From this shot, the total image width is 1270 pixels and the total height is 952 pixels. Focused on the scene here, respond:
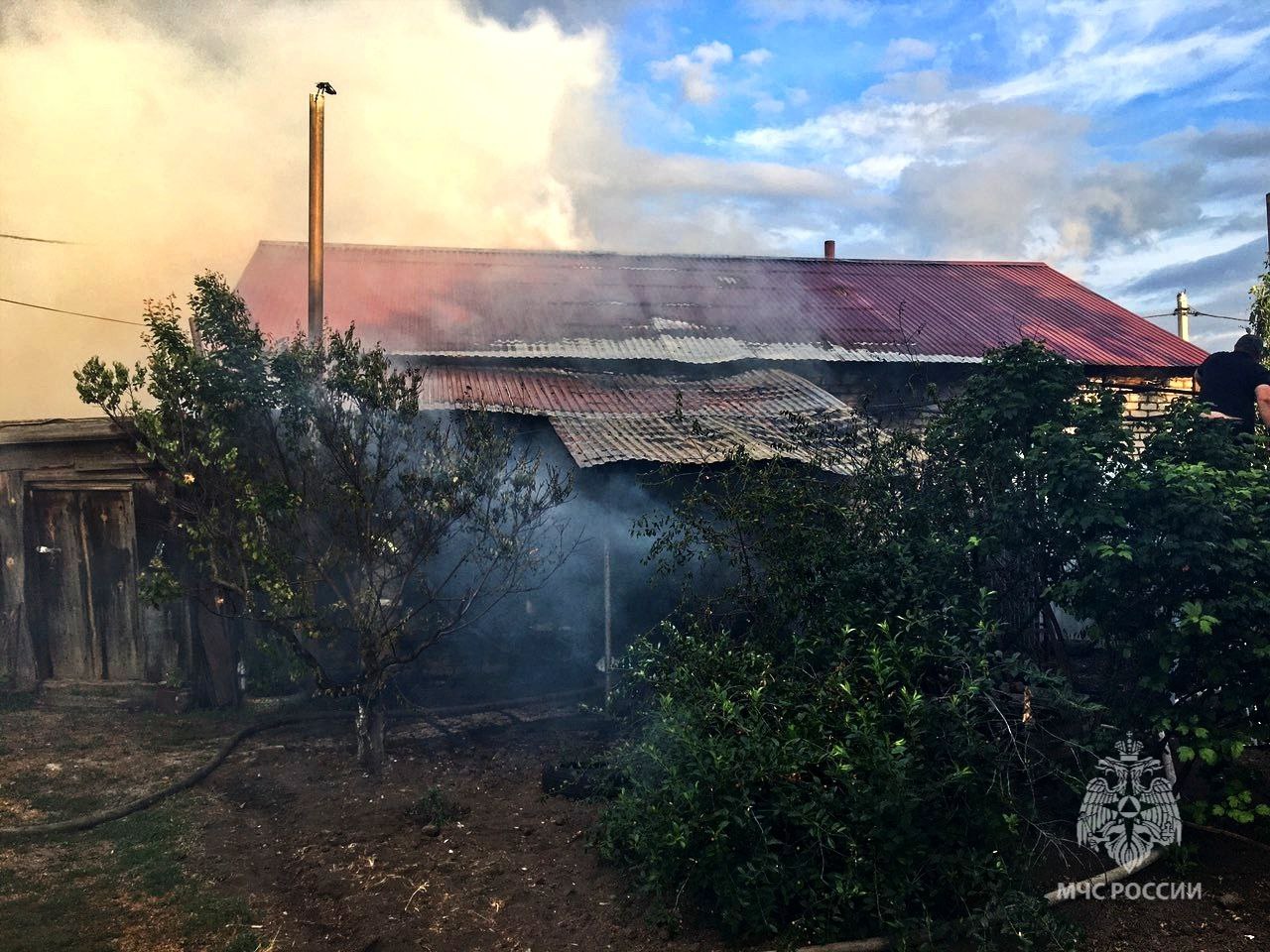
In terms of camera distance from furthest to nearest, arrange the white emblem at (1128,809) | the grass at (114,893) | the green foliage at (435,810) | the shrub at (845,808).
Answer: the green foliage at (435,810) < the white emblem at (1128,809) < the grass at (114,893) < the shrub at (845,808)

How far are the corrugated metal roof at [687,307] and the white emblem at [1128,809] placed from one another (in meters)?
9.30

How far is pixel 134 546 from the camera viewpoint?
30.1 feet

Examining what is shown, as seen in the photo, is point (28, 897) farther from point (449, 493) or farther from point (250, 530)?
point (449, 493)

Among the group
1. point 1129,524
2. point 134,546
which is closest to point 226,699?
point 134,546

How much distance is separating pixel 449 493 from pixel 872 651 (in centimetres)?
352

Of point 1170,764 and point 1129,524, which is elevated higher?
point 1129,524

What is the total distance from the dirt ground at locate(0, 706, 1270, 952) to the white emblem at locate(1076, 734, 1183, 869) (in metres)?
0.17

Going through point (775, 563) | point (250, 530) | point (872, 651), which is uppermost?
point (250, 530)

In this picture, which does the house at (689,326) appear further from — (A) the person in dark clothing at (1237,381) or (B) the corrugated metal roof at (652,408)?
(A) the person in dark clothing at (1237,381)

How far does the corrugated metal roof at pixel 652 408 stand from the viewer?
8648mm

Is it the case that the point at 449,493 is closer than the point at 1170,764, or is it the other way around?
the point at 1170,764

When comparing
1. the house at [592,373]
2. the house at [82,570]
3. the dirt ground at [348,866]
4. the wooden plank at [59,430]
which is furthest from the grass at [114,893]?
the wooden plank at [59,430]

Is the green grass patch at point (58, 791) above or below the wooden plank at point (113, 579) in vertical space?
below

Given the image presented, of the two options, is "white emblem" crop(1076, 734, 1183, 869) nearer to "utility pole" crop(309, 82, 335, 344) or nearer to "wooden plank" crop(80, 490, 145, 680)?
"wooden plank" crop(80, 490, 145, 680)
